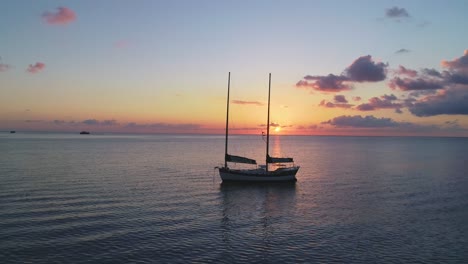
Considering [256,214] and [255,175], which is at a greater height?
[255,175]

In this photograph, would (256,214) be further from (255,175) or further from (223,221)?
(255,175)

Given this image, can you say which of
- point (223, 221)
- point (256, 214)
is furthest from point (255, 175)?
point (223, 221)

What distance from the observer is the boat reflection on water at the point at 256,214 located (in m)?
34.1

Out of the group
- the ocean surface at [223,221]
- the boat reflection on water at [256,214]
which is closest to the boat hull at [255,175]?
the boat reflection on water at [256,214]

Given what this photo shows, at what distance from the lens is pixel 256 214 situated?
4519cm

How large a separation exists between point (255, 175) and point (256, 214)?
952 inches

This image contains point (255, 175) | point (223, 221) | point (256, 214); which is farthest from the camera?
point (255, 175)

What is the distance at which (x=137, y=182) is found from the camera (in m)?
66.0

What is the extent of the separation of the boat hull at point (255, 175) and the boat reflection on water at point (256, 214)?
1.04 m

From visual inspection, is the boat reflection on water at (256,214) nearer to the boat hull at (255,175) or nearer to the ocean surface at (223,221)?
the ocean surface at (223,221)

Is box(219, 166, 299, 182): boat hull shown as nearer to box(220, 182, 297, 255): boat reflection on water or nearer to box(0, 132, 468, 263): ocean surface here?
box(220, 182, 297, 255): boat reflection on water

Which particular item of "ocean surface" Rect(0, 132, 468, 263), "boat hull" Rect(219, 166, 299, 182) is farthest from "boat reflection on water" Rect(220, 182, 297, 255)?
"boat hull" Rect(219, 166, 299, 182)

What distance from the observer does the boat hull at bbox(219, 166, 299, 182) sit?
6881 centimetres

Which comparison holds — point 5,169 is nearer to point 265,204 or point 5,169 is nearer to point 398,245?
point 265,204
